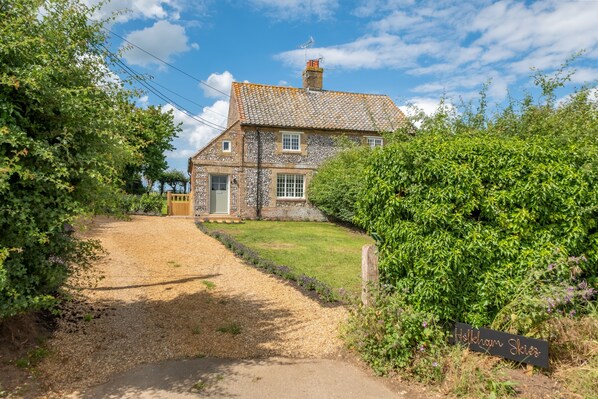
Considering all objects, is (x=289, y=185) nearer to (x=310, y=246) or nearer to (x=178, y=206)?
(x=178, y=206)

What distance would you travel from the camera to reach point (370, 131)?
2420 centimetres

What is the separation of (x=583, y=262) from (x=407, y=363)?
281 cm

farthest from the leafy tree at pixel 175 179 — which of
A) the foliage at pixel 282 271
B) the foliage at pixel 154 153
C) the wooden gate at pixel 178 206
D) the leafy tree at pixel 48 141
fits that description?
the leafy tree at pixel 48 141

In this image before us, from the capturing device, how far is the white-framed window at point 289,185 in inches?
931

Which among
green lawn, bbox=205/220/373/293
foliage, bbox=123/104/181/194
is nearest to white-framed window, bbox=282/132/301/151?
green lawn, bbox=205/220/373/293

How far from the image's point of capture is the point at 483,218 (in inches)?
202

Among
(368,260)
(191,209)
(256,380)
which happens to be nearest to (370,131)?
(191,209)

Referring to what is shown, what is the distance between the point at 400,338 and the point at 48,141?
15.8 feet

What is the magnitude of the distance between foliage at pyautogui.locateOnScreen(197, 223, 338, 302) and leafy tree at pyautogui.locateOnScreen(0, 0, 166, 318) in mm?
4682

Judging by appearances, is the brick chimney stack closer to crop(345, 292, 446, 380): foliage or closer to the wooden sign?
crop(345, 292, 446, 380): foliage

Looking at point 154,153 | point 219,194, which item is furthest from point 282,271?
point 154,153

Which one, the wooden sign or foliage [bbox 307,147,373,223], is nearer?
the wooden sign

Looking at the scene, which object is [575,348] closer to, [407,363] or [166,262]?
[407,363]

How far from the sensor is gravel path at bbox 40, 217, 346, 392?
5301mm
